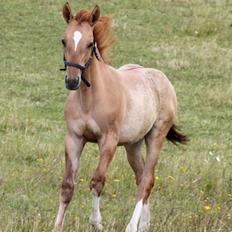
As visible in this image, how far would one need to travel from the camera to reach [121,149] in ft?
37.4

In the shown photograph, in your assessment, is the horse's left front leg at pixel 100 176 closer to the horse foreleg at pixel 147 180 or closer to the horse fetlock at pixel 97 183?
the horse fetlock at pixel 97 183

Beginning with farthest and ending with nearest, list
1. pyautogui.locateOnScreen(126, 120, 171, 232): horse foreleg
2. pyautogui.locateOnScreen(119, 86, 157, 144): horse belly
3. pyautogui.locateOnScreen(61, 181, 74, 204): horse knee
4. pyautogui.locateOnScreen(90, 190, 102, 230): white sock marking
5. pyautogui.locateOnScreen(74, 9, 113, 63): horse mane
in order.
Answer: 1. pyautogui.locateOnScreen(119, 86, 157, 144): horse belly
2. pyautogui.locateOnScreen(126, 120, 171, 232): horse foreleg
3. pyautogui.locateOnScreen(74, 9, 113, 63): horse mane
4. pyautogui.locateOnScreen(61, 181, 74, 204): horse knee
5. pyautogui.locateOnScreen(90, 190, 102, 230): white sock marking

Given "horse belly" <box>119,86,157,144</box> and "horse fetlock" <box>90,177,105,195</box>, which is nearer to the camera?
"horse fetlock" <box>90,177,105,195</box>

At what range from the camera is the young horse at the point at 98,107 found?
6980 millimetres

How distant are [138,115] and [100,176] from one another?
0.92 m

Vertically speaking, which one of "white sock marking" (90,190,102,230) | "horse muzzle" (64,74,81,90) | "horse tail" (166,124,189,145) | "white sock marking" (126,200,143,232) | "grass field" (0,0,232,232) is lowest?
"grass field" (0,0,232,232)

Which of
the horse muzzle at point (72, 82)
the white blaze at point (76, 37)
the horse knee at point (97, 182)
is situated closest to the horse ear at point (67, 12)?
the white blaze at point (76, 37)

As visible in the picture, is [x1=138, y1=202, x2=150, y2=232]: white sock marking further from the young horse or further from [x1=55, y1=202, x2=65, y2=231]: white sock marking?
[x1=55, y1=202, x2=65, y2=231]: white sock marking

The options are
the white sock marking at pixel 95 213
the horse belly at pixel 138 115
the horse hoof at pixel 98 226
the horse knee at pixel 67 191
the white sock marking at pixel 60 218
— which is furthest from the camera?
the horse belly at pixel 138 115

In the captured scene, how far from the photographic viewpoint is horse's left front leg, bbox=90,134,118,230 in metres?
7.17

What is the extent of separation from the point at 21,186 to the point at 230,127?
6.40 m

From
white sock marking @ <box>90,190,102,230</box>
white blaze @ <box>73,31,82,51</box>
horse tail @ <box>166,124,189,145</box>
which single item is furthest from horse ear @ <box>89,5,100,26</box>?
horse tail @ <box>166,124,189,145</box>

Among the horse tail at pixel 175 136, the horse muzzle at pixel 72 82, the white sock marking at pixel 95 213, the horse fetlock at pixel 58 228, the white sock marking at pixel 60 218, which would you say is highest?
the horse muzzle at pixel 72 82

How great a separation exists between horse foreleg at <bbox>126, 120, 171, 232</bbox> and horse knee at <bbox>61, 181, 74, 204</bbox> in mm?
564
